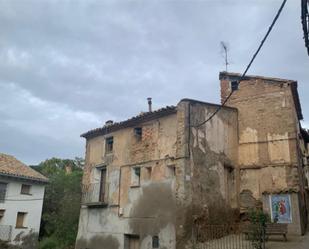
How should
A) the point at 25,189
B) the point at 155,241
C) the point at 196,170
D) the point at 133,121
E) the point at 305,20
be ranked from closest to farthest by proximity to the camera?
the point at 305,20, the point at 196,170, the point at 155,241, the point at 133,121, the point at 25,189

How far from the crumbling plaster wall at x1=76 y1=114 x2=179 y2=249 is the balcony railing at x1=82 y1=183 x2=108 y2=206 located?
0.39 metres

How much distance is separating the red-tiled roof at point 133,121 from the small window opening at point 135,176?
225cm

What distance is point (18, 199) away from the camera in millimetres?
26344

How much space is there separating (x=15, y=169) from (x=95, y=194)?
11245 mm

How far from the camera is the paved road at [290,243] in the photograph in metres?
12.4

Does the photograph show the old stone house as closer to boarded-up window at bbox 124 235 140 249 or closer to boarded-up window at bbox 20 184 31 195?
boarded-up window at bbox 124 235 140 249

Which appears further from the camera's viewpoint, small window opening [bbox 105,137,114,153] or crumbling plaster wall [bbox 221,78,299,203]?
small window opening [bbox 105,137,114,153]

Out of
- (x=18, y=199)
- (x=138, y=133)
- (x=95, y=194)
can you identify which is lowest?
(x=95, y=194)

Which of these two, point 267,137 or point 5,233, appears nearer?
point 267,137

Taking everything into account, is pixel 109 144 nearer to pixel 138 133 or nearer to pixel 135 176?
pixel 138 133

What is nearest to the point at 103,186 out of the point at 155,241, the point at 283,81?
the point at 155,241

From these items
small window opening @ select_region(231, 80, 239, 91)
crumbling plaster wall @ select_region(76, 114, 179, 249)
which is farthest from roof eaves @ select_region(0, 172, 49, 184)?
small window opening @ select_region(231, 80, 239, 91)

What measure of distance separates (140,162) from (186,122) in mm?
3219

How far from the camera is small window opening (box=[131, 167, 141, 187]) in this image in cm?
1663
